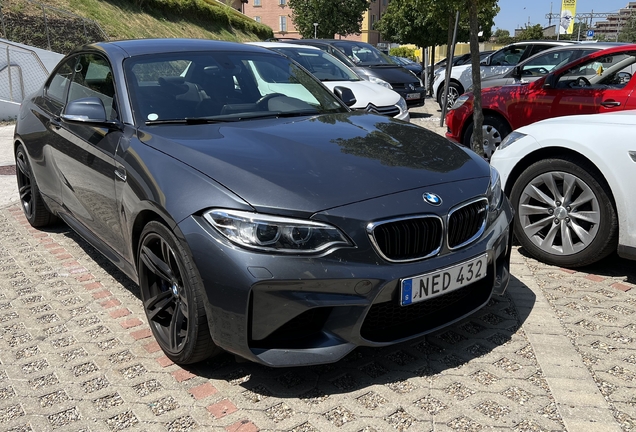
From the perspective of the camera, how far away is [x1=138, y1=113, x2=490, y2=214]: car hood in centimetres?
273

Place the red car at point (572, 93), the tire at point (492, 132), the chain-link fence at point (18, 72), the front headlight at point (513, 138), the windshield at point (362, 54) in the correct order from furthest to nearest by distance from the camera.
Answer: the windshield at point (362, 54)
the chain-link fence at point (18, 72)
the tire at point (492, 132)
the red car at point (572, 93)
the front headlight at point (513, 138)

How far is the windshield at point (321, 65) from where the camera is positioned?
10.2 metres

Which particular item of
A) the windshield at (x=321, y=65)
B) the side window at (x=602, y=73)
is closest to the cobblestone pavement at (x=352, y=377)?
the side window at (x=602, y=73)

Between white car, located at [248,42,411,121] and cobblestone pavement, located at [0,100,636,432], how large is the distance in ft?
18.1

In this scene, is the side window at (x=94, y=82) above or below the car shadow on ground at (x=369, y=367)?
above

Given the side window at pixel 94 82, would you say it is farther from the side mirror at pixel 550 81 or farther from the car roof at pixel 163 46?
the side mirror at pixel 550 81

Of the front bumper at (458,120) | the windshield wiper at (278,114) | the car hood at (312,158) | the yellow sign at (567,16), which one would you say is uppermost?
the yellow sign at (567,16)

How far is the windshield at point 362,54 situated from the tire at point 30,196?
9348mm

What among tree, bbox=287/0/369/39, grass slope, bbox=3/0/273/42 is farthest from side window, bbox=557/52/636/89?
tree, bbox=287/0/369/39

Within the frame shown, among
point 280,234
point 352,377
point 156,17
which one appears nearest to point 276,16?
point 156,17

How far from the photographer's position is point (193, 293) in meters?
2.75

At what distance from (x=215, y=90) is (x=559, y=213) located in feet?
8.37

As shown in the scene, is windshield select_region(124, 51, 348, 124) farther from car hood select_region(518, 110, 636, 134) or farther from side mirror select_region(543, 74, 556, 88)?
side mirror select_region(543, 74, 556, 88)

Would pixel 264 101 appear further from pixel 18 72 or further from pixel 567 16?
pixel 567 16
